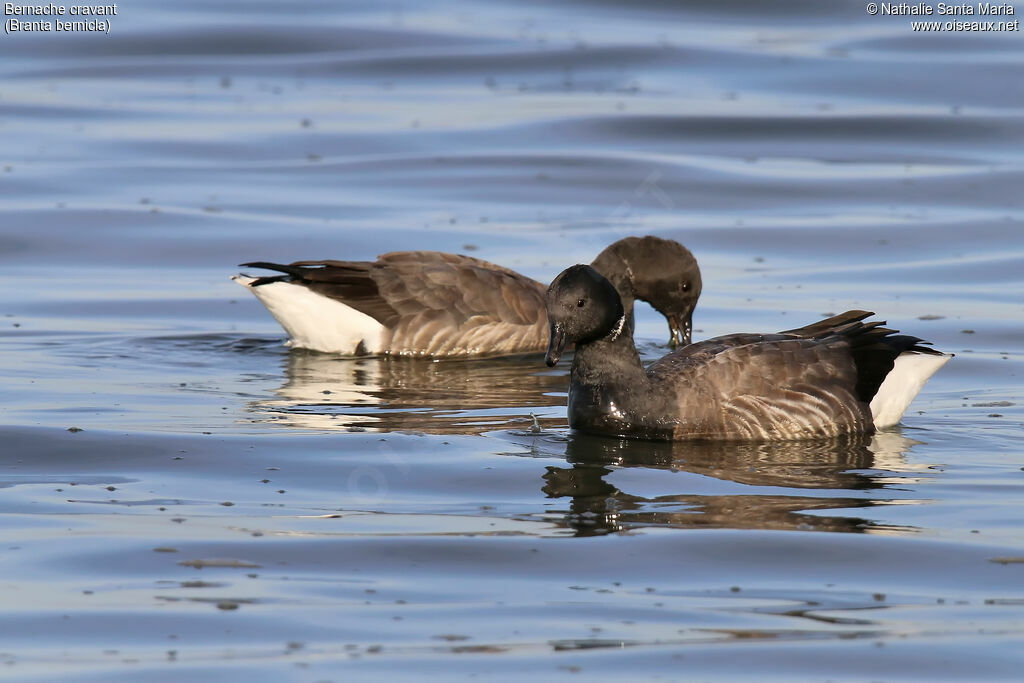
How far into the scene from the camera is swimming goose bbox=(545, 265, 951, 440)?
31.6ft

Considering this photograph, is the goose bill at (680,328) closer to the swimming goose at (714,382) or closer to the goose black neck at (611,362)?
the swimming goose at (714,382)

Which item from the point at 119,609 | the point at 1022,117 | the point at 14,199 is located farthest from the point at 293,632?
the point at 1022,117

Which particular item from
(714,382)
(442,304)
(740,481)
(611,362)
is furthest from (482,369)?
(740,481)

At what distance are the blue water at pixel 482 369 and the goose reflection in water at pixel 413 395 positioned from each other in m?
0.06

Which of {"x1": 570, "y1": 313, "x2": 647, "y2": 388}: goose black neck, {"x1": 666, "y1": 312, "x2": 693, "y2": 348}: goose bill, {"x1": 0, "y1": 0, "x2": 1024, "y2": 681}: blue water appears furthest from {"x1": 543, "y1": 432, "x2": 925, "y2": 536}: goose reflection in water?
{"x1": 666, "y1": 312, "x2": 693, "y2": 348}: goose bill

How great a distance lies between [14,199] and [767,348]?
39.4 feet

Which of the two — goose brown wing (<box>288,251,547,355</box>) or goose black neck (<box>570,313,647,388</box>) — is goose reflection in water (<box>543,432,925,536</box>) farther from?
goose brown wing (<box>288,251,547,355</box>)

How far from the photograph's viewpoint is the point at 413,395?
11453mm

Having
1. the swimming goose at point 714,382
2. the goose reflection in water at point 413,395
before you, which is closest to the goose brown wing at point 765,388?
the swimming goose at point 714,382

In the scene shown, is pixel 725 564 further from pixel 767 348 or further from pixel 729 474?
pixel 767 348

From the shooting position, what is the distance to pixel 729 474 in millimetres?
8766

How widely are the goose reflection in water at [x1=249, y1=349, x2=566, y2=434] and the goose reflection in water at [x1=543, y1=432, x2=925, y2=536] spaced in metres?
1.02

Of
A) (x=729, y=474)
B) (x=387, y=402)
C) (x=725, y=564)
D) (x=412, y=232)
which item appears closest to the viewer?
(x=725, y=564)

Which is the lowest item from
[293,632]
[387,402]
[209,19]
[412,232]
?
[293,632]
